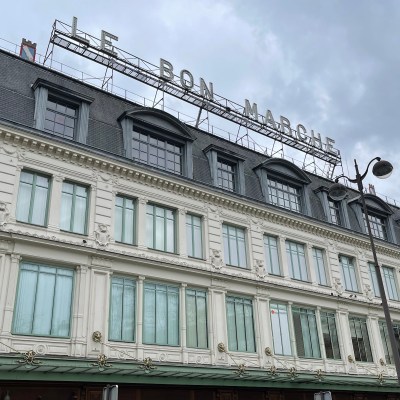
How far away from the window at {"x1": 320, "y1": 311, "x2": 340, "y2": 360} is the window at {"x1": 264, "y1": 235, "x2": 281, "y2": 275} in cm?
357

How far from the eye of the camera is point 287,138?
33031 millimetres

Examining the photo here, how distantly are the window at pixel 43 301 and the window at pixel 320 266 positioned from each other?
1427cm

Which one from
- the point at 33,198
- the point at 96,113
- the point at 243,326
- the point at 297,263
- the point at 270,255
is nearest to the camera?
the point at 33,198

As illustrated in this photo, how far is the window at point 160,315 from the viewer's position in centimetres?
1931

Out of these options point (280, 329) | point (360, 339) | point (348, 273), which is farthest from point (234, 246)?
point (360, 339)

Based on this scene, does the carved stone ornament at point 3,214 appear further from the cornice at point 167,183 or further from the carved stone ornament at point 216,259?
the carved stone ornament at point 216,259

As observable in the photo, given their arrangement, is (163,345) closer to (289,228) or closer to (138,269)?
(138,269)

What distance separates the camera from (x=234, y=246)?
23.8 metres

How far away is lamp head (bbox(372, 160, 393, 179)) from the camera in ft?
49.6

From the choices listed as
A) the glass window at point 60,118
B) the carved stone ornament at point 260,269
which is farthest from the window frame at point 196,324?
the glass window at point 60,118

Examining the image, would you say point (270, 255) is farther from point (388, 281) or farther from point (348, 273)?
point (388, 281)

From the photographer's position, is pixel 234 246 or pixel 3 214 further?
pixel 234 246

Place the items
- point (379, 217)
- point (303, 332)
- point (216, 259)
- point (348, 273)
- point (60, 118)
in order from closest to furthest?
point (60, 118) < point (216, 259) < point (303, 332) < point (348, 273) < point (379, 217)

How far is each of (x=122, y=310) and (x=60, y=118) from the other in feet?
27.6
